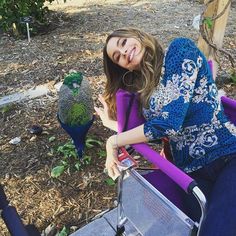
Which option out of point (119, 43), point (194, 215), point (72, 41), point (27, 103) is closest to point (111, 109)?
point (119, 43)

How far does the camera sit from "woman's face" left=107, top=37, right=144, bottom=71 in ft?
5.47

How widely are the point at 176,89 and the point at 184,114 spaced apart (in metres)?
0.11

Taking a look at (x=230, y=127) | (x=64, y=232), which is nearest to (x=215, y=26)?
(x=230, y=127)

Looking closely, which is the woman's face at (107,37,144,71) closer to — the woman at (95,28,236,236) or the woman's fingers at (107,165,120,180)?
the woman at (95,28,236,236)

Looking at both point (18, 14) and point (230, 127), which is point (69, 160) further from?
point (18, 14)

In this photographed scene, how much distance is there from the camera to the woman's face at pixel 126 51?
1666mm

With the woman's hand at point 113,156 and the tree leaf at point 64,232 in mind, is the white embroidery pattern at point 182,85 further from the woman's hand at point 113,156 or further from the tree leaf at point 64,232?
the tree leaf at point 64,232

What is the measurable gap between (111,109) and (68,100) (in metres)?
0.54

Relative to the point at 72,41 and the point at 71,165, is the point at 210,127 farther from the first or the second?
the point at 72,41

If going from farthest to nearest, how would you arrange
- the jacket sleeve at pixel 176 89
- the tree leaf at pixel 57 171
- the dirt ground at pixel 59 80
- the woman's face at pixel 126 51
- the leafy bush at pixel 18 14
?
the leafy bush at pixel 18 14 < the tree leaf at pixel 57 171 < the dirt ground at pixel 59 80 < the woman's face at pixel 126 51 < the jacket sleeve at pixel 176 89

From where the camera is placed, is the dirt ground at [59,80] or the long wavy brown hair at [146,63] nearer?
the long wavy brown hair at [146,63]

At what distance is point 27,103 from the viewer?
3363mm

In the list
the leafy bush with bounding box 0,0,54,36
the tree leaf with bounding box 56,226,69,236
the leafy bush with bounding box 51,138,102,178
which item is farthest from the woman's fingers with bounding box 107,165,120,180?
the leafy bush with bounding box 0,0,54,36

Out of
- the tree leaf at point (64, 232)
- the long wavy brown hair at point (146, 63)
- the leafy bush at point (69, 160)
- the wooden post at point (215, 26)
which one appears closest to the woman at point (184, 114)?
the long wavy brown hair at point (146, 63)
